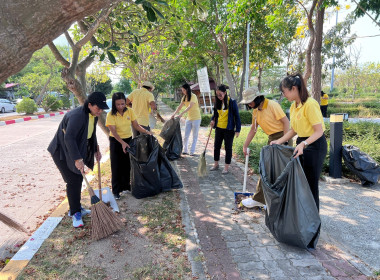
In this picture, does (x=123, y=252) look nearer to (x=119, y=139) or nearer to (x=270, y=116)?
(x=119, y=139)

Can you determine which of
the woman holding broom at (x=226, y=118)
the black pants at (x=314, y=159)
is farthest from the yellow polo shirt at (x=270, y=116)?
the woman holding broom at (x=226, y=118)

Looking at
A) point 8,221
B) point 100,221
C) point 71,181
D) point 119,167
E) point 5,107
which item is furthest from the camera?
point 5,107

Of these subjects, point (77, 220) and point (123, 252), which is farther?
point (77, 220)

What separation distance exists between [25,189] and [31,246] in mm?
2366

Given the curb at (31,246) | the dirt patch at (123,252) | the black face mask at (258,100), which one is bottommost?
the dirt patch at (123,252)

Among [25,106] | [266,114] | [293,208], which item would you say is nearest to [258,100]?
[266,114]

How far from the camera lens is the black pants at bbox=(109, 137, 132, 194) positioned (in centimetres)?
408

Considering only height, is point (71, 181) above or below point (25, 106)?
below

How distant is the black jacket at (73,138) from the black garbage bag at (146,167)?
83cm

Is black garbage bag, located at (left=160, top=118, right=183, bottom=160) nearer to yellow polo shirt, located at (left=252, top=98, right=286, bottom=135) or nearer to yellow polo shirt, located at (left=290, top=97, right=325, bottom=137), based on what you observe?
yellow polo shirt, located at (left=252, top=98, right=286, bottom=135)

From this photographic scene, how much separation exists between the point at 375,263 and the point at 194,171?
3.52m

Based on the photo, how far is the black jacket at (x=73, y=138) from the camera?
3.02 m

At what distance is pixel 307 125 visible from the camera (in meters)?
2.77

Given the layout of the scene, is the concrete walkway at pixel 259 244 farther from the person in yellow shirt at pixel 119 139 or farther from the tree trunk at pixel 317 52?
the tree trunk at pixel 317 52
